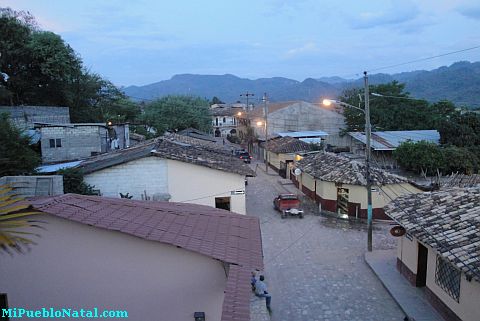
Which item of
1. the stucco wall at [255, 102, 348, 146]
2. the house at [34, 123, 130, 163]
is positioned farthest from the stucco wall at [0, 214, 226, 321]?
the stucco wall at [255, 102, 348, 146]

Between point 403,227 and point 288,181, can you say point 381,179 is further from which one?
point 288,181

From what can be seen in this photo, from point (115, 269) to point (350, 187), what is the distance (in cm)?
1867

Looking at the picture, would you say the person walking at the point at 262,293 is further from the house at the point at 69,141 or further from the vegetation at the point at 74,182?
the house at the point at 69,141

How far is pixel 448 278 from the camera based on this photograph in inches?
436

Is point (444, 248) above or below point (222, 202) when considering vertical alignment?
above

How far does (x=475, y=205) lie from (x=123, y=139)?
2999 centimetres

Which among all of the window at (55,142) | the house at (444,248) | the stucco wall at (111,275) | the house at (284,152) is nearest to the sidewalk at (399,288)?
the house at (444,248)

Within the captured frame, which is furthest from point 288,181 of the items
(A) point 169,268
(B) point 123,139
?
(A) point 169,268

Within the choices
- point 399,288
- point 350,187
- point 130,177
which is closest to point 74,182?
point 130,177

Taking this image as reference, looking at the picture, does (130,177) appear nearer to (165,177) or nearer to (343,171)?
(165,177)

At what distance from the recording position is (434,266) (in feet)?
39.3

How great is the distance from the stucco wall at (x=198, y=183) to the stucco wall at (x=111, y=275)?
12.8 metres

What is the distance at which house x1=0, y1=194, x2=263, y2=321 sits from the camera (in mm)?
6262

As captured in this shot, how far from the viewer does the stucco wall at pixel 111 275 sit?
6.27 meters
